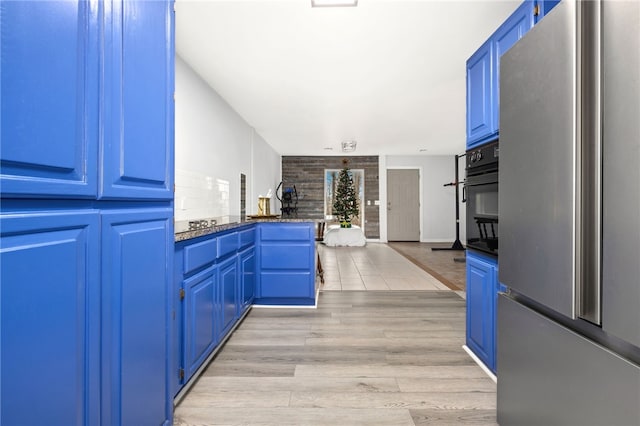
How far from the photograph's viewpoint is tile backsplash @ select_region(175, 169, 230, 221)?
274cm

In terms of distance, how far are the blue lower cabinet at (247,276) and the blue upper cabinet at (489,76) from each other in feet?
6.50

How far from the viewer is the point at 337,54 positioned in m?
2.66

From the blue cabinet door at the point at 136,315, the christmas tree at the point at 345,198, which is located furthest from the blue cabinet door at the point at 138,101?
the christmas tree at the point at 345,198

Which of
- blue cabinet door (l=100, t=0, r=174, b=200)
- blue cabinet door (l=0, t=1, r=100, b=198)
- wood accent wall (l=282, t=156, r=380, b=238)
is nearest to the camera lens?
blue cabinet door (l=0, t=1, r=100, b=198)

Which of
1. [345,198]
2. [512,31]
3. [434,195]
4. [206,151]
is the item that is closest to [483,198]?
[512,31]

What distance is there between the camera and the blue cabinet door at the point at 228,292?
2.10m

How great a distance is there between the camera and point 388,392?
163 cm

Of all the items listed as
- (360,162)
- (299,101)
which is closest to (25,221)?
(299,101)

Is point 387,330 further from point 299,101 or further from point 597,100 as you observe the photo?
point 299,101

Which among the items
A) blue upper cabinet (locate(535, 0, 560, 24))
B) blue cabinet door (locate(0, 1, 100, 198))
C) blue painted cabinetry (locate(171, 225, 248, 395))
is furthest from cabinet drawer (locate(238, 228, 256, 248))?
blue upper cabinet (locate(535, 0, 560, 24))

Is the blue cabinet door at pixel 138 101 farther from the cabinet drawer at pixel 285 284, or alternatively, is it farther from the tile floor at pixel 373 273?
the tile floor at pixel 373 273

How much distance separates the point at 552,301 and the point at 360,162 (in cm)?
805

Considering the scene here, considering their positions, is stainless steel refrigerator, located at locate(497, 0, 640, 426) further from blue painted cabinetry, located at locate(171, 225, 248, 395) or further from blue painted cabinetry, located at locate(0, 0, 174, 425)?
blue painted cabinetry, located at locate(171, 225, 248, 395)

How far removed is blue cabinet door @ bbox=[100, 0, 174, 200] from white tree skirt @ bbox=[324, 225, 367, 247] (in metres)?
6.79
